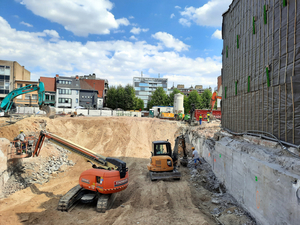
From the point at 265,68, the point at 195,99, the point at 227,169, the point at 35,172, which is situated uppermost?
the point at 195,99

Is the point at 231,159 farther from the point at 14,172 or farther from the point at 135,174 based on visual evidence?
the point at 14,172

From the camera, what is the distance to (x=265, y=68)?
837 centimetres

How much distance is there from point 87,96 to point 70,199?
50593 mm

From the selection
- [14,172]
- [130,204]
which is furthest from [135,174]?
[14,172]

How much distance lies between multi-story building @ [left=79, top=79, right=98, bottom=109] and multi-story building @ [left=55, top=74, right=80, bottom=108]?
1174 mm

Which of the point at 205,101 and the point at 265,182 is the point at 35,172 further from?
the point at 205,101

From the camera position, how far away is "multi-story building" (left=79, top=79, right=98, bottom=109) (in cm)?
5650

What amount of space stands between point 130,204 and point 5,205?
639cm

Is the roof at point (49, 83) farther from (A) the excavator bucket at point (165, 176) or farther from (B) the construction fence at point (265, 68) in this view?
(B) the construction fence at point (265, 68)

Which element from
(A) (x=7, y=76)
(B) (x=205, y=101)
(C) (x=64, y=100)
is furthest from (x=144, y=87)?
(A) (x=7, y=76)

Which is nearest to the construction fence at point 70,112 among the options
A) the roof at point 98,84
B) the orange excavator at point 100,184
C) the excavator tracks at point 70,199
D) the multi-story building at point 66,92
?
the multi-story building at point 66,92

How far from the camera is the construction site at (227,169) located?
6.57 metres

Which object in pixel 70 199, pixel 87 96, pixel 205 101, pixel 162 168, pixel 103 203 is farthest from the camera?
pixel 205 101

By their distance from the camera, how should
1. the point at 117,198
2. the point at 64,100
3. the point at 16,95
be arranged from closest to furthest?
1. the point at 117,198
2. the point at 16,95
3. the point at 64,100
